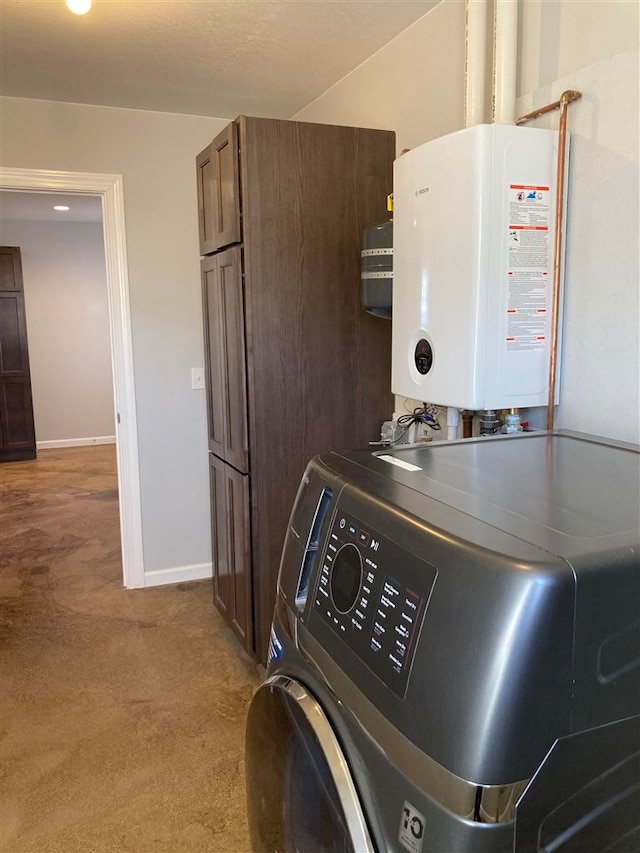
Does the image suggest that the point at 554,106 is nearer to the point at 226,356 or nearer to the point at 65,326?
the point at 226,356

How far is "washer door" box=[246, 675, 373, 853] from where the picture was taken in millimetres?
804

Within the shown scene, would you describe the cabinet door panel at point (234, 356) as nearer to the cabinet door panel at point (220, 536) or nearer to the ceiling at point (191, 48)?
the cabinet door panel at point (220, 536)

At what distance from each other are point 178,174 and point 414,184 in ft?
6.74

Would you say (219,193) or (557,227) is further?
(219,193)

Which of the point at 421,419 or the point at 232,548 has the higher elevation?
the point at 421,419

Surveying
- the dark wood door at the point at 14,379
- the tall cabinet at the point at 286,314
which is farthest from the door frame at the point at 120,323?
the dark wood door at the point at 14,379

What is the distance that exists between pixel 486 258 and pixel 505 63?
583 mm

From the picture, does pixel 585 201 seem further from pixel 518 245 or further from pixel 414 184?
pixel 414 184

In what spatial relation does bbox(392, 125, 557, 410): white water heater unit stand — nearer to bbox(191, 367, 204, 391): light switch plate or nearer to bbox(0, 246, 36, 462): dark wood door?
bbox(191, 367, 204, 391): light switch plate

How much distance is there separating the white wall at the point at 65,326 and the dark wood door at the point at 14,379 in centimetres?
39

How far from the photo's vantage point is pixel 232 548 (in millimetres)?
2754

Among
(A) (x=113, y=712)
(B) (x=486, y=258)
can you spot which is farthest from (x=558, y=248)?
(A) (x=113, y=712)

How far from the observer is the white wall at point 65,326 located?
707cm

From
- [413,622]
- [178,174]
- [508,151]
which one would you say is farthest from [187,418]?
[413,622]
